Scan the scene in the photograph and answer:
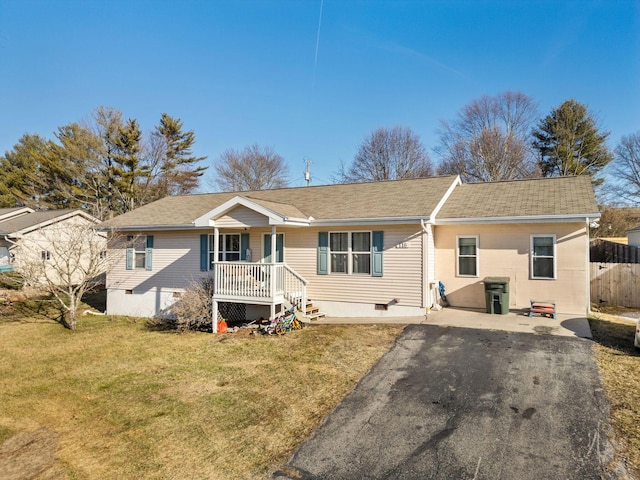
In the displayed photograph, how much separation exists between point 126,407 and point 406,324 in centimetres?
692

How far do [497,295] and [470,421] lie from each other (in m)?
6.67

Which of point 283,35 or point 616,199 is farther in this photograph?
point 616,199

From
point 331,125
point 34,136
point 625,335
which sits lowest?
point 625,335

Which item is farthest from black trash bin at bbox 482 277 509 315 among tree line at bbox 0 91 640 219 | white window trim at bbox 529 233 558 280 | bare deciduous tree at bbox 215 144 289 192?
bare deciduous tree at bbox 215 144 289 192

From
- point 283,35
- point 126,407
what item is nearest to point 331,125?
point 283,35

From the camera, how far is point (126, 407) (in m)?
5.68

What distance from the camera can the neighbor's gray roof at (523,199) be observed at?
1048 cm

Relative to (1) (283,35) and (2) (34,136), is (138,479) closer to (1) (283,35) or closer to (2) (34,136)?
(1) (283,35)

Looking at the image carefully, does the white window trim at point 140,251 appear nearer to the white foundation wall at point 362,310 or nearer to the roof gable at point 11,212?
the white foundation wall at point 362,310

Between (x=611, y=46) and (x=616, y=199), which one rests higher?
(x=611, y=46)

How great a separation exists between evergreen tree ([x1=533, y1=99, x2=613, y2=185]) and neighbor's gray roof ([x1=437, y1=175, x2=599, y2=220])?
17.9 metres

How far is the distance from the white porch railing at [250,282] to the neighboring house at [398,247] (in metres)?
0.03

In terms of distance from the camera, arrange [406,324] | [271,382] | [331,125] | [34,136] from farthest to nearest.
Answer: [34,136] → [331,125] → [406,324] → [271,382]

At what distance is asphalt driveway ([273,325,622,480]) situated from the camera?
382 cm
